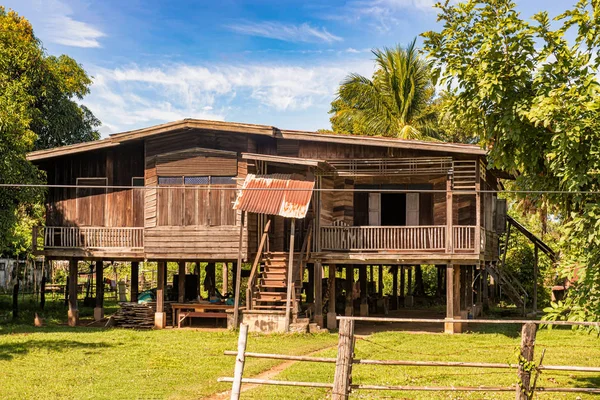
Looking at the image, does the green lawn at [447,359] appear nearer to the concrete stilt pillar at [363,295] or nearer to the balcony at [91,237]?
the concrete stilt pillar at [363,295]

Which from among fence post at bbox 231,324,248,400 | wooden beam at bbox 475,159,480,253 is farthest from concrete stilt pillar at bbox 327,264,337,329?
fence post at bbox 231,324,248,400

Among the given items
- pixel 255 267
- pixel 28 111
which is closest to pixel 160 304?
pixel 255 267

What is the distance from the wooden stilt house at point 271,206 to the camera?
24828 millimetres

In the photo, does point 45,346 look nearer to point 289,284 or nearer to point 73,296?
point 73,296

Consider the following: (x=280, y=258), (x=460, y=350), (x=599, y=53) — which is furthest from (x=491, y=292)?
(x=599, y=53)

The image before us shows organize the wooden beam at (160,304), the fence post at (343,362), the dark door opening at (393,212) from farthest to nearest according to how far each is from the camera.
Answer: the dark door opening at (393,212) < the wooden beam at (160,304) < the fence post at (343,362)

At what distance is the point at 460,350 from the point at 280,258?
7.66 m

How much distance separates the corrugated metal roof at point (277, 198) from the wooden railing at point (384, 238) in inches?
91.0

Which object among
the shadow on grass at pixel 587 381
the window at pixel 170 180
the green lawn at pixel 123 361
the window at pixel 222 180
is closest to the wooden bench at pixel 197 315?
the green lawn at pixel 123 361

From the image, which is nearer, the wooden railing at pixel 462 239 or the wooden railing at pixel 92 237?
the wooden railing at pixel 462 239

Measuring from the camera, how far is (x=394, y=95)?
4406 cm

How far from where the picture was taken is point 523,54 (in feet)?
46.6

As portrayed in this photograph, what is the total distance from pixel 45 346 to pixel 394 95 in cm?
2797

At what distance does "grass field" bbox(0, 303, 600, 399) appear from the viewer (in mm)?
15172
